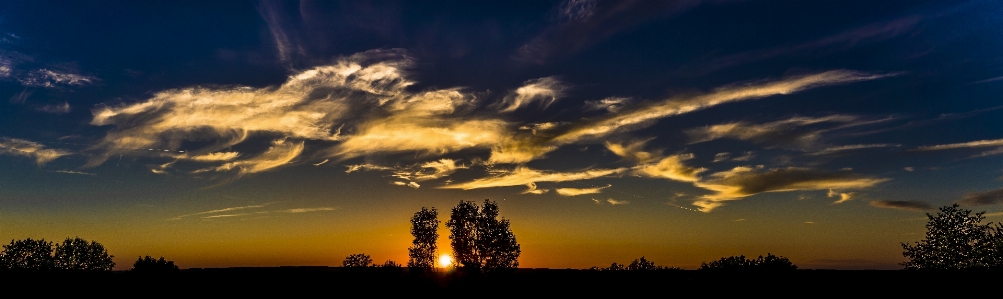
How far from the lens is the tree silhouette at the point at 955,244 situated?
3155 inches

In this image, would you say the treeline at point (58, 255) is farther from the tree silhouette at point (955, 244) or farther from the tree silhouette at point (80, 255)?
the tree silhouette at point (955, 244)

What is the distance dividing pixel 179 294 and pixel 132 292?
2.78 metres

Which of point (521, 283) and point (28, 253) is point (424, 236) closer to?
point (521, 283)

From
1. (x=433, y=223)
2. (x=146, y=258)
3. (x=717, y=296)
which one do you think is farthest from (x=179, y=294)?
(x=433, y=223)

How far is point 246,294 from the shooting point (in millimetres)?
32750

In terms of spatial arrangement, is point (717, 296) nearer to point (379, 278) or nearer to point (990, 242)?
point (379, 278)

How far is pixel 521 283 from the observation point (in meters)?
35.0

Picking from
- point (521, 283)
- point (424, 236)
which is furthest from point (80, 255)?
point (521, 283)

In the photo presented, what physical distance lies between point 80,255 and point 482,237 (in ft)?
387

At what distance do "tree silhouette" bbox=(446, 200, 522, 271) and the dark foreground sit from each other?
5630cm

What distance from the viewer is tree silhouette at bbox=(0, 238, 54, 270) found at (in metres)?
130

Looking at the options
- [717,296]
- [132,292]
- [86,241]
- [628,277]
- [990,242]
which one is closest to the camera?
[717,296]

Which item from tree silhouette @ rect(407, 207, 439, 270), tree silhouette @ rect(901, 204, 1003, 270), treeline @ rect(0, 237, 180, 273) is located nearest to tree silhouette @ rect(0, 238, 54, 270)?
treeline @ rect(0, 237, 180, 273)

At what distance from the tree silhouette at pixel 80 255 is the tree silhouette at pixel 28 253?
2.09 metres
